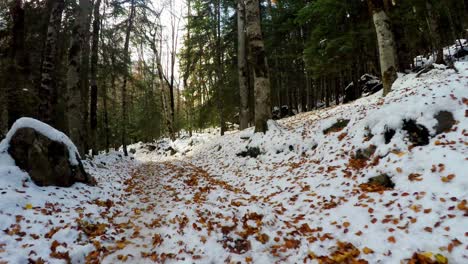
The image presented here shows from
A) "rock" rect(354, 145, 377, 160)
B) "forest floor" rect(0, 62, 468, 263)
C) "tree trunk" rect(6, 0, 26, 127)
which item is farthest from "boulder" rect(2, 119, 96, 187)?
"rock" rect(354, 145, 377, 160)

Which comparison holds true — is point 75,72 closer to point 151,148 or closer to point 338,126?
point 338,126

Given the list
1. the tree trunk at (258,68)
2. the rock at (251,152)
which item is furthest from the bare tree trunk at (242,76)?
the rock at (251,152)

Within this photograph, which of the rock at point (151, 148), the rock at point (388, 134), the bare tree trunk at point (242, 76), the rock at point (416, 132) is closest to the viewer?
the rock at point (416, 132)

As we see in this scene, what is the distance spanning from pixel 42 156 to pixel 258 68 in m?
7.44

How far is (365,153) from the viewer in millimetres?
6938

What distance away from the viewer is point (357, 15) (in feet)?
57.7

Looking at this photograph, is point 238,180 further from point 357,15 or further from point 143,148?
point 143,148

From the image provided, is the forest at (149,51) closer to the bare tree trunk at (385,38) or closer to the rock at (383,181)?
the bare tree trunk at (385,38)

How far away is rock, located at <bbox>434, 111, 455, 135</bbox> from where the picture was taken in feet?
19.2

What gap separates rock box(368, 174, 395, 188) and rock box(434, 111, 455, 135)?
1297 mm

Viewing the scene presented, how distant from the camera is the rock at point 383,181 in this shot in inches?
222

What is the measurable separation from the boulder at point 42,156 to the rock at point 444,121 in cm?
833

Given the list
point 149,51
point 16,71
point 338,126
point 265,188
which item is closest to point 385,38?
point 338,126

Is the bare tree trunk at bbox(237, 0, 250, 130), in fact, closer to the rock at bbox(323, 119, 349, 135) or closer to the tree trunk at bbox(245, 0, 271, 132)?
the tree trunk at bbox(245, 0, 271, 132)
